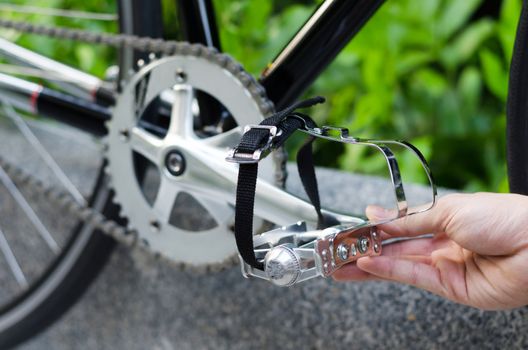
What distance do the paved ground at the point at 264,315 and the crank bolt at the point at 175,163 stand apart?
0.73 ft

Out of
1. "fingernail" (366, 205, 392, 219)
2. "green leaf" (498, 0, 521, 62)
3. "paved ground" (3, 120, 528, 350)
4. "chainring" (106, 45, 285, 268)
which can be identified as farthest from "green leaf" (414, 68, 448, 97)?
"fingernail" (366, 205, 392, 219)

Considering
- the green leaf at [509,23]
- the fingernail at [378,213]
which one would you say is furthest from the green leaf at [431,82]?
the fingernail at [378,213]

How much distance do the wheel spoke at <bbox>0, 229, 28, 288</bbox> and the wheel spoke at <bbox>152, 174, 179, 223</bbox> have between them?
484 mm

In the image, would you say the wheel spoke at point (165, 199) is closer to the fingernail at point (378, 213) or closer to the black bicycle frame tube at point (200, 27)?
the black bicycle frame tube at point (200, 27)

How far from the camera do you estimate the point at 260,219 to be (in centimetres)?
66

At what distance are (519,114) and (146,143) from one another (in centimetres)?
37

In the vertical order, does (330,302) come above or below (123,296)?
above

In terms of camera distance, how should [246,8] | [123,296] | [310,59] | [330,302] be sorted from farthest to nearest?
[246,8], [123,296], [330,302], [310,59]

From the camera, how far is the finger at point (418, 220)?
563 mm

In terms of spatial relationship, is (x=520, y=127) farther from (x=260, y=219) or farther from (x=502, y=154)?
(x=502, y=154)

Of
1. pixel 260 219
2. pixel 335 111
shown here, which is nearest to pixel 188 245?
pixel 260 219

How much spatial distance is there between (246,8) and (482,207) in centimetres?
82

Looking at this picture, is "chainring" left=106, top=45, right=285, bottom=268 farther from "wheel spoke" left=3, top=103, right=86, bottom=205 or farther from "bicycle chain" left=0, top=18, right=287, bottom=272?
"wheel spoke" left=3, top=103, right=86, bottom=205

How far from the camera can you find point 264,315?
836 millimetres
